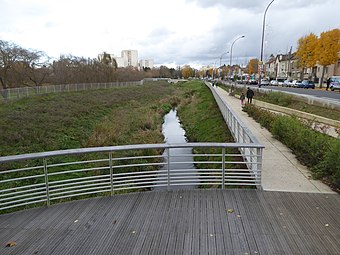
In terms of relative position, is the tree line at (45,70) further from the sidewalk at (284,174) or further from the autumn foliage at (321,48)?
the autumn foliage at (321,48)

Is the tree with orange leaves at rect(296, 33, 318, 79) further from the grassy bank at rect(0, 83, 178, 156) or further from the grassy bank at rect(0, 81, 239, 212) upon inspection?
the grassy bank at rect(0, 83, 178, 156)

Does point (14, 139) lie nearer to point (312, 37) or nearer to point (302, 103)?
point (302, 103)

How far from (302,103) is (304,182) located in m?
16.0

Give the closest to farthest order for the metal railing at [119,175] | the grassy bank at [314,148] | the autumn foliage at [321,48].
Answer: the metal railing at [119,175] < the grassy bank at [314,148] < the autumn foliage at [321,48]

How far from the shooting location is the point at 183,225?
4199 mm

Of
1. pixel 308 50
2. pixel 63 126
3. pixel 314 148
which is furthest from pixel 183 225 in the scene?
pixel 308 50

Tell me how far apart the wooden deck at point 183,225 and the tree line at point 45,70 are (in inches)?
1204

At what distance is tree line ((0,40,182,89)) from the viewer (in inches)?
1171

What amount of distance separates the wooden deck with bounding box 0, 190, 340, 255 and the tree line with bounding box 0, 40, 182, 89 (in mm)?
30572

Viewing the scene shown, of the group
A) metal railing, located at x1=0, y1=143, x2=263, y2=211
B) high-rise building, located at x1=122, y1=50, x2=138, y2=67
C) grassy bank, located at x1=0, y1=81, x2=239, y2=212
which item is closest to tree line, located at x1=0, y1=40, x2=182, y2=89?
grassy bank, located at x1=0, y1=81, x2=239, y2=212

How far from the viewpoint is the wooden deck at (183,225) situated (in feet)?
12.0

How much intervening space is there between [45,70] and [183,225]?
38977 mm

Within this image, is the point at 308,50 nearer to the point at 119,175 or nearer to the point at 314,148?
the point at 314,148

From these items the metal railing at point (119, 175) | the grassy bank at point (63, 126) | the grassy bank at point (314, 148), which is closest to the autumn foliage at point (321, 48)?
the grassy bank at point (63, 126)
